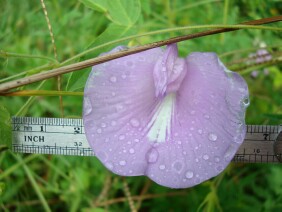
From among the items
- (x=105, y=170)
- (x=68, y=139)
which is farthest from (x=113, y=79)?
(x=105, y=170)

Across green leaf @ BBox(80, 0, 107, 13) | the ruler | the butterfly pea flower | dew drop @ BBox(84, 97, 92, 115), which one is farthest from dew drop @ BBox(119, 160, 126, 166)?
green leaf @ BBox(80, 0, 107, 13)

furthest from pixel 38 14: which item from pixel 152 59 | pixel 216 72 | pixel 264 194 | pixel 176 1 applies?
pixel 264 194

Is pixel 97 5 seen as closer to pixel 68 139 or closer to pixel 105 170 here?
pixel 68 139

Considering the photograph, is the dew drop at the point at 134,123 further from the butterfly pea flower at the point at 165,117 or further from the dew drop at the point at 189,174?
the dew drop at the point at 189,174

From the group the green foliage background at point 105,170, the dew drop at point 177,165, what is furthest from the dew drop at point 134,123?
the green foliage background at point 105,170

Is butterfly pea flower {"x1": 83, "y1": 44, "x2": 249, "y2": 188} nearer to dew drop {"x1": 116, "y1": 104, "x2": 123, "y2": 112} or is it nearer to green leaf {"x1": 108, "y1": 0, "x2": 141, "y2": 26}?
dew drop {"x1": 116, "y1": 104, "x2": 123, "y2": 112}

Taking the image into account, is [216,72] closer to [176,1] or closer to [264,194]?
[264,194]
